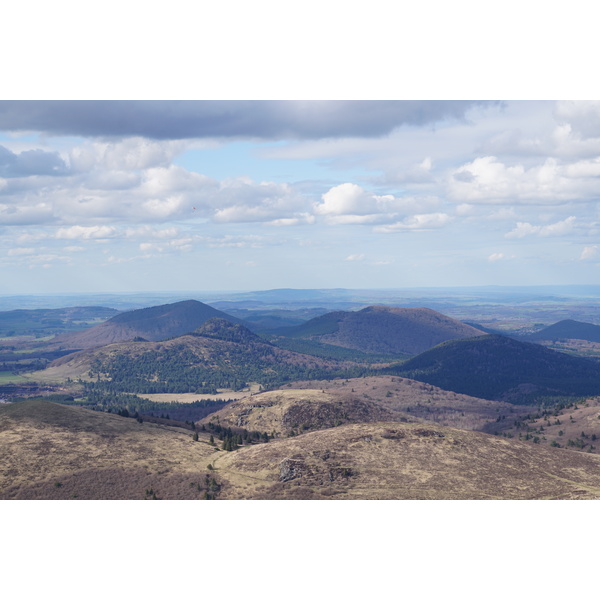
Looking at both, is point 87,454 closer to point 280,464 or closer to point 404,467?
point 280,464

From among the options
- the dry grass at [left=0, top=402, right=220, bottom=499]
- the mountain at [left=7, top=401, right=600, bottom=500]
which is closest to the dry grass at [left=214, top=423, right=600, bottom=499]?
the mountain at [left=7, top=401, right=600, bottom=500]

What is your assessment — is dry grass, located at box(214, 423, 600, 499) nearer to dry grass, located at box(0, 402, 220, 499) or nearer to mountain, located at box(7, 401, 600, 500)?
mountain, located at box(7, 401, 600, 500)

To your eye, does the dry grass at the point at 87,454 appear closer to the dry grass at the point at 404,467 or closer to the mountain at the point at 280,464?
the mountain at the point at 280,464

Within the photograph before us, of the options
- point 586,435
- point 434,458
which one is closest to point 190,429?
point 434,458

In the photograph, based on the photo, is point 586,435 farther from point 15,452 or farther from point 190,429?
point 15,452

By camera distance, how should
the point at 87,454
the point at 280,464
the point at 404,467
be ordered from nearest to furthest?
1. the point at 404,467
2. the point at 280,464
3. the point at 87,454

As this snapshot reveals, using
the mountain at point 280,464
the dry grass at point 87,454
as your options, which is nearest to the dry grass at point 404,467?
the mountain at point 280,464

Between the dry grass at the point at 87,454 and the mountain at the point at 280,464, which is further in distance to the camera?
the dry grass at the point at 87,454

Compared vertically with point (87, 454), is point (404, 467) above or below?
above

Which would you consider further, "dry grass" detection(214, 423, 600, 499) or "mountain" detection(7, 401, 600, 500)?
"dry grass" detection(214, 423, 600, 499)

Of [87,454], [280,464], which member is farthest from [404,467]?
[87,454]

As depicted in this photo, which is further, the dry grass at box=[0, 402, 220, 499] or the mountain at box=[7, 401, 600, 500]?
the dry grass at box=[0, 402, 220, 499]
